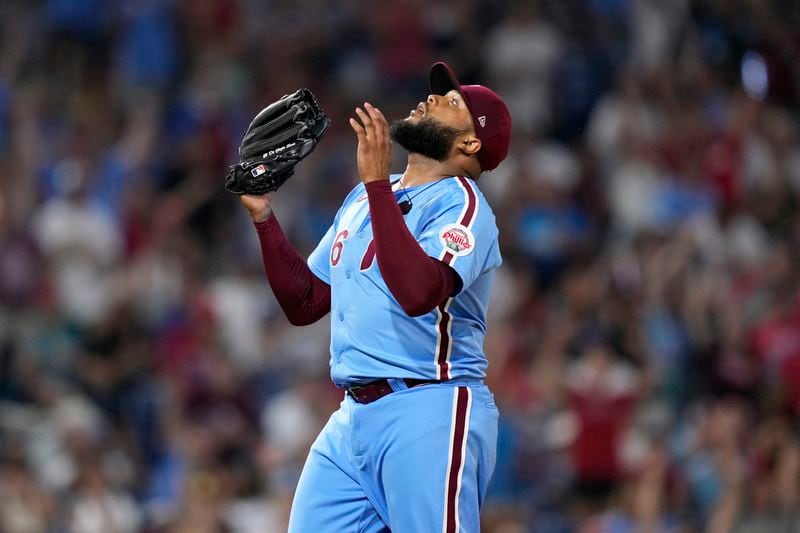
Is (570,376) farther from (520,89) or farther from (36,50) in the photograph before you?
(36,50)

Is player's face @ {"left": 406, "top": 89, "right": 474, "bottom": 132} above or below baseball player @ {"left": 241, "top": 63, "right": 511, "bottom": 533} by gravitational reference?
above

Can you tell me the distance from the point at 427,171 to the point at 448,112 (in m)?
0.20

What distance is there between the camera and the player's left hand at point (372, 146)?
402 cm

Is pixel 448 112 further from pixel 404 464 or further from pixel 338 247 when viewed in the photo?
pixel 404 464

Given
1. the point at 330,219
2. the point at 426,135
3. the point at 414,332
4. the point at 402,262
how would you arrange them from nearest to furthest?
the point at 402,262 < the point at 414,332 < the point at 426,135 < the point at 330,219

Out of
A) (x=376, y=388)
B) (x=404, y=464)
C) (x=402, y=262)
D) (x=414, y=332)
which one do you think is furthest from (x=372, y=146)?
(x=404, y=464)

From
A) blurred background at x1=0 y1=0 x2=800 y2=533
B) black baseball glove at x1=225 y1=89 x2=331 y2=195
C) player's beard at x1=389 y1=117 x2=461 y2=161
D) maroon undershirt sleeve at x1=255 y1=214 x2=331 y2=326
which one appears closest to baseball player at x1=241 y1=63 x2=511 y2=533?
player's beard at x1=389 y1=117 x2=461 y2=161

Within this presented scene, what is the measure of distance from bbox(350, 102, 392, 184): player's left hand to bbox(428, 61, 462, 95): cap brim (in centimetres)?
54

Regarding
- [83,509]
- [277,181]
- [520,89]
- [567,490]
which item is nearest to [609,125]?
[520,89]

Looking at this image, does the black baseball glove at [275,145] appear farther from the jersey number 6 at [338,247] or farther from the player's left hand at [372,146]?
the player's left hand at [372,146]

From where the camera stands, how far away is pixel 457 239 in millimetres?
4094

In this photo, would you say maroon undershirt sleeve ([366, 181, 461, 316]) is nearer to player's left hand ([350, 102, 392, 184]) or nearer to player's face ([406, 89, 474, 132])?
player's left hand ([350, 102, 392, 184])

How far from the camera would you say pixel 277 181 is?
4.52 meters

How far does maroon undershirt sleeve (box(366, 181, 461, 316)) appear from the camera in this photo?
3.92 metres
